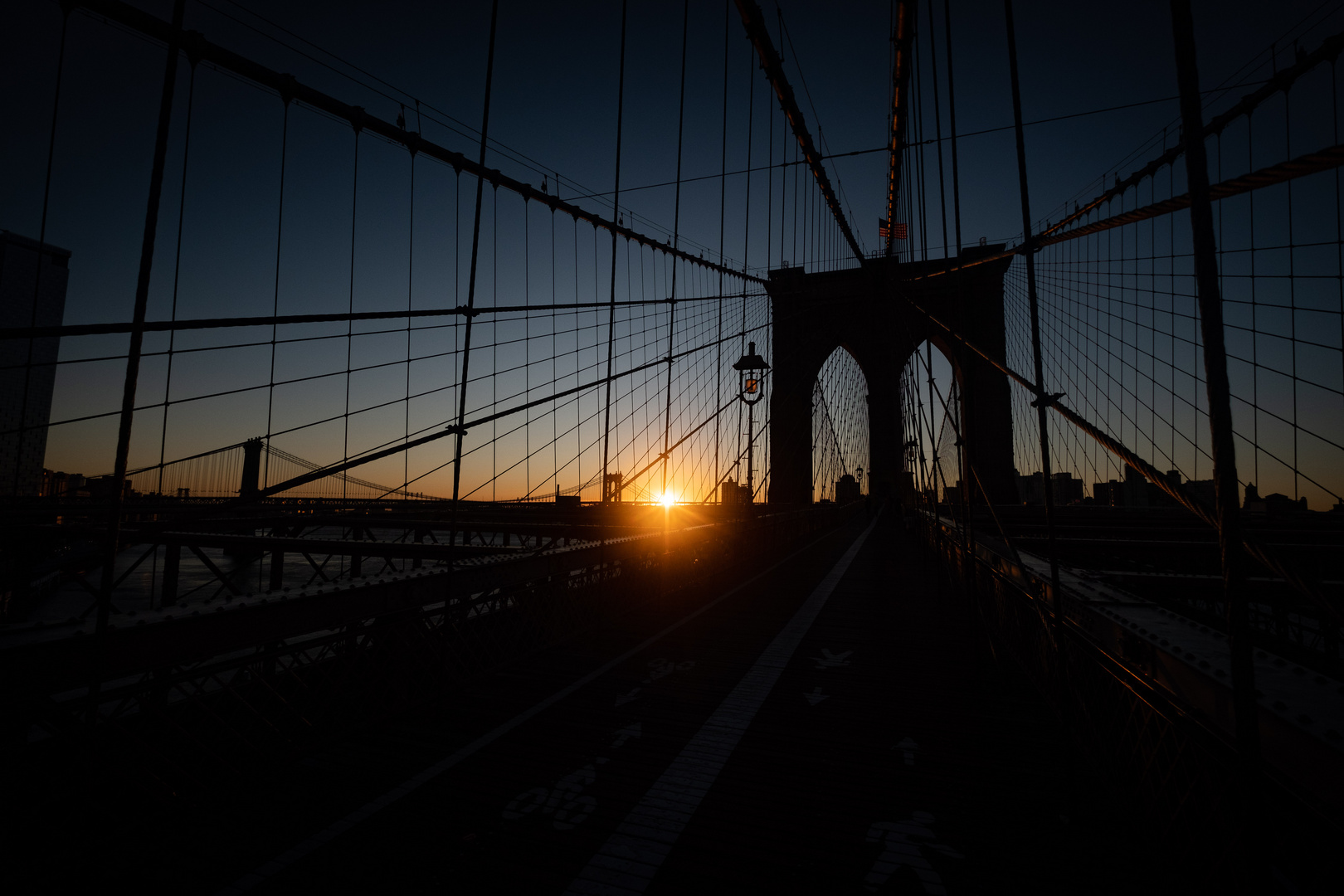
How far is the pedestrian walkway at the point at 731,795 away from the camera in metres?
2.55

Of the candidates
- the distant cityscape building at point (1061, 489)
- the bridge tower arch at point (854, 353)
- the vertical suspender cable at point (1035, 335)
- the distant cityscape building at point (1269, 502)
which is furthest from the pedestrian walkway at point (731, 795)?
the distant cityscape building at point (1061, 489)

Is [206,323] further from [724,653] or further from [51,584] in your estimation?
[51,584]

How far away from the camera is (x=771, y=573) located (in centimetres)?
1189

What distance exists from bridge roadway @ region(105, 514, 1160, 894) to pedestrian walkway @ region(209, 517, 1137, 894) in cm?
1

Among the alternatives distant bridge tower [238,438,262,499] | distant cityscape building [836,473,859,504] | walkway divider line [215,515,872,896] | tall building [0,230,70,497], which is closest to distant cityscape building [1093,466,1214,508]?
walkway divider line [215,515,872,896]

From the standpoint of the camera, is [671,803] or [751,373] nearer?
A: [671,803]

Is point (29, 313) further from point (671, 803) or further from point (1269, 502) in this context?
point (1269, 502)

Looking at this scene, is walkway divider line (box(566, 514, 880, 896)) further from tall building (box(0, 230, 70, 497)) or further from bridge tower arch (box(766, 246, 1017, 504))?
bridge tower arch (box(766, 246, 1017, 504))

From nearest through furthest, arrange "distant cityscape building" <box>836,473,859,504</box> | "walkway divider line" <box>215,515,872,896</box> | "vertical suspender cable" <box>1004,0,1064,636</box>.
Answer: "walkway divider line" <box>215,515,872,896</box>
"vertical suspender cable" <box>1004,0,1064,636</box>
"distant cityscape building" <box>836,473,859,504</box>

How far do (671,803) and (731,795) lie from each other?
1.11 ft

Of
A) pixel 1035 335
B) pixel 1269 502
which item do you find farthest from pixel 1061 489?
pixel 1035 335

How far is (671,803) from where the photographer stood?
124 inches

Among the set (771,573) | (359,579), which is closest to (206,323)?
(359,579)

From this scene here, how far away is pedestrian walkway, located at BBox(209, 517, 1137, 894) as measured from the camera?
255 centimetres
